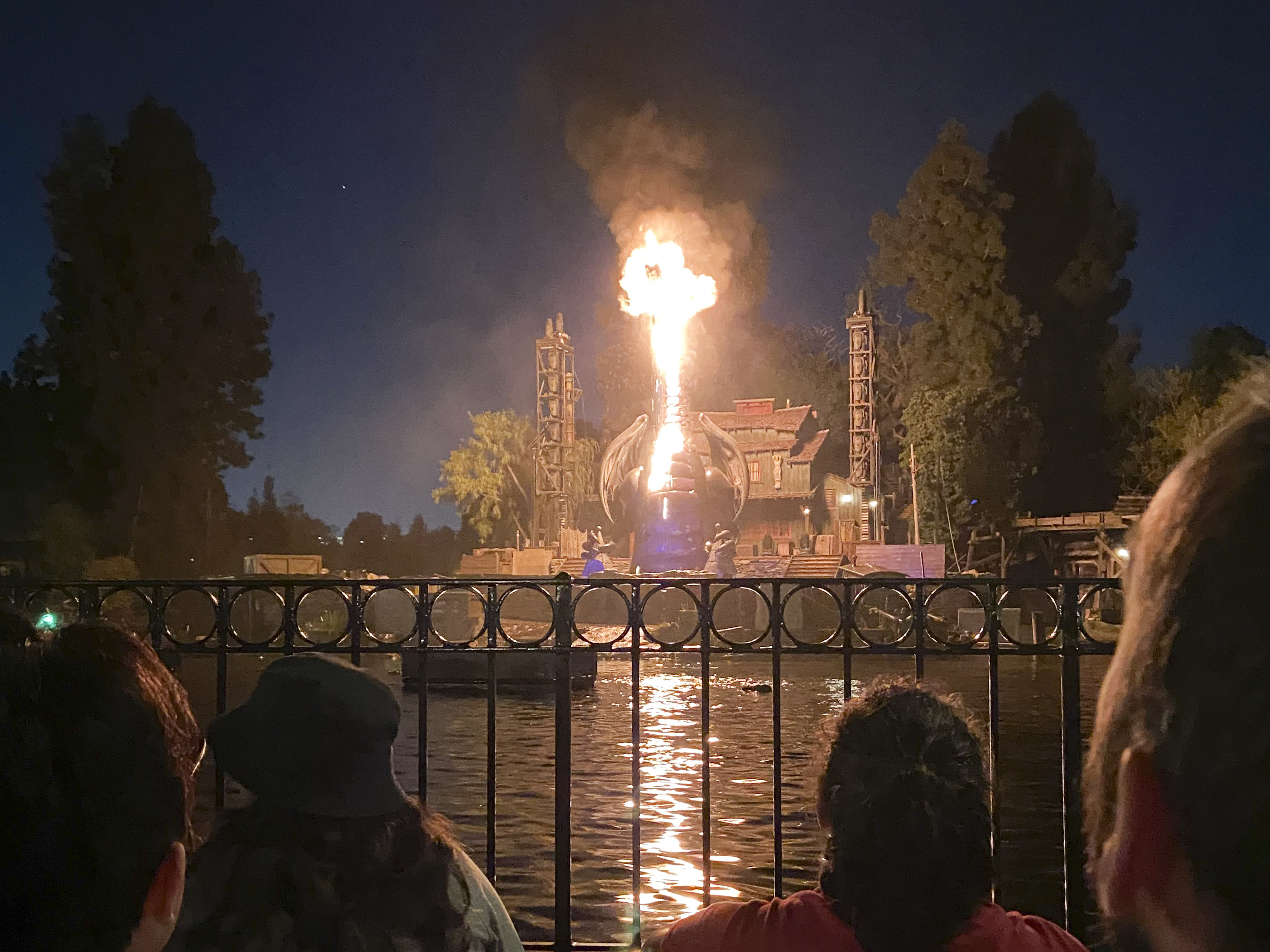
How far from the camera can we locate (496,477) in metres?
67.1

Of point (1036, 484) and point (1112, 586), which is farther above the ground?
point (1036, 484)

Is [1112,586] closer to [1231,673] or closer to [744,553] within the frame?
[1231,673]

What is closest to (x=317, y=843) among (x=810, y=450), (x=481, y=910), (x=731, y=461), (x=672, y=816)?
(x=481, y=910)

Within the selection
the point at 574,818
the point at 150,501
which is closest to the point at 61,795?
the point at 574,818

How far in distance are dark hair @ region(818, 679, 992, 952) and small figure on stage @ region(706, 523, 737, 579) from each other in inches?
1531

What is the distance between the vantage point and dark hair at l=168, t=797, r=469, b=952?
1.86 m

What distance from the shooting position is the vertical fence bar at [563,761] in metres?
4.45

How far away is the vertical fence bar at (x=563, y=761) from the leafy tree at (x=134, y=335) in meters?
32.6

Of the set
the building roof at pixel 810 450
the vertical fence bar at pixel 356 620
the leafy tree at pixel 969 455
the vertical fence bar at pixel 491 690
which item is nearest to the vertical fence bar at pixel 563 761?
the vertical fence bar at pixel 491 690

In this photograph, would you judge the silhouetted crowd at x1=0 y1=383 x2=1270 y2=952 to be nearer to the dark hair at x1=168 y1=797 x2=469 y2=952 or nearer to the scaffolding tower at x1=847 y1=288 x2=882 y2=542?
the dark hair at x1=168 y1=797 x2=469 y2=952

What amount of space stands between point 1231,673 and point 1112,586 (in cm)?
383

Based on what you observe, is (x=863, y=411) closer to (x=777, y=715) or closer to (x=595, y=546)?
(x=595, y=546)

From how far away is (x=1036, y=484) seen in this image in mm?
41969

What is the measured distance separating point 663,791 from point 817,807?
7.70 meters
